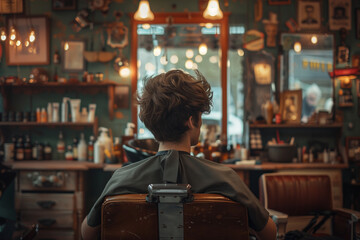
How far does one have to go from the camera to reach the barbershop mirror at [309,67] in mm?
4418

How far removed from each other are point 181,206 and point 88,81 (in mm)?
3360

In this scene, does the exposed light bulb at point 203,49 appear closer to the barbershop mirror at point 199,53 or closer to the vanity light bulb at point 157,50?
the barbershop mirror at point 199,53

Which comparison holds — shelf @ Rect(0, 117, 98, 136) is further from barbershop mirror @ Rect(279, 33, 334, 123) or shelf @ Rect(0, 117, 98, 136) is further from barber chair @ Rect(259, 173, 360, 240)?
barbershop mirror @ Rect(279, 33, 334, 123)

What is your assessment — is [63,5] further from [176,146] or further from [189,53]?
[176,146]

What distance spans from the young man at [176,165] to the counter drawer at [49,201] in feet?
8.27

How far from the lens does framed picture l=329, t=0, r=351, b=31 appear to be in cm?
444

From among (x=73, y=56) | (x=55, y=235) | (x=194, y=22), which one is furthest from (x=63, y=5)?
(x=55, y=235)

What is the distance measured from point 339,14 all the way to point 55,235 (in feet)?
13.1

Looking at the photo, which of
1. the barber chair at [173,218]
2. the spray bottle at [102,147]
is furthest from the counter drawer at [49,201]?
the barber chair at [173,218]

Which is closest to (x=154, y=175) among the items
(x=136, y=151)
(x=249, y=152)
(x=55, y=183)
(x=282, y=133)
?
(x=136, y=151)

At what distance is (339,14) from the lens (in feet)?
14.6

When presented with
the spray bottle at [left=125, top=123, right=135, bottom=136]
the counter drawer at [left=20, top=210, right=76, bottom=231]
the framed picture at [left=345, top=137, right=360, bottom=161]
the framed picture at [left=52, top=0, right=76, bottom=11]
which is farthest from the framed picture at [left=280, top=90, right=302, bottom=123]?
the framed picture at [left=52, top=0, right=76, bottom=11]

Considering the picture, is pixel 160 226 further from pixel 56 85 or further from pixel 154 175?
pixel 56 85

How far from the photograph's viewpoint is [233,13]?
4.48 meters
